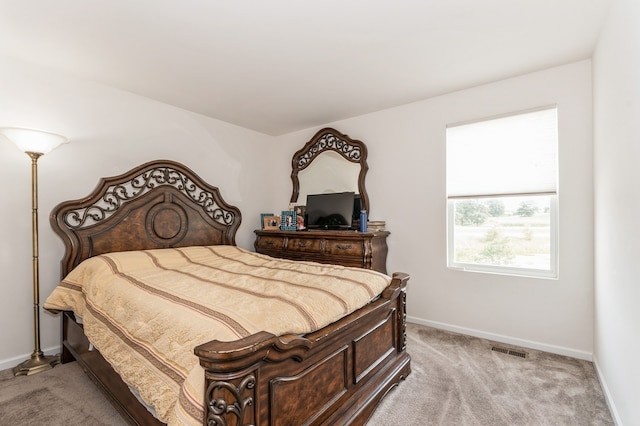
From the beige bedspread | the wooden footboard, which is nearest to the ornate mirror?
the beige bedspread

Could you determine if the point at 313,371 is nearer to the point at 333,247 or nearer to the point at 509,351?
the point at 333,247

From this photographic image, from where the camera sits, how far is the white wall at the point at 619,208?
144cm

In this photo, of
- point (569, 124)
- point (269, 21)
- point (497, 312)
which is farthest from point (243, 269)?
point (569, 124)

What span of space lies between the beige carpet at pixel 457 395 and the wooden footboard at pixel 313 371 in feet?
0.57

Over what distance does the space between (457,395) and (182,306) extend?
1.82 meters

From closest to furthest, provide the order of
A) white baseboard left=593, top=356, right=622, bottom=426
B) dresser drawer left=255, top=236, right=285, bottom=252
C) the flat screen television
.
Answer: white baseboard left=593, top=356, right=622, bottom=426
the flat screen television
dresser drawer left=255, top=236, right=285, bottom=252

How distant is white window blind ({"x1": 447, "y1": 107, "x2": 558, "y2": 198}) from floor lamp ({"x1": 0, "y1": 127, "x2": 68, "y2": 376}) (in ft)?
11.7

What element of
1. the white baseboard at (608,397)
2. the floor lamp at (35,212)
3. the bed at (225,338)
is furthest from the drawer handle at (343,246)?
the floor lamp at (35,212)

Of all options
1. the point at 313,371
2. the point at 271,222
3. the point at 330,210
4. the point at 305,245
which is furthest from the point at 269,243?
the point at 313,371

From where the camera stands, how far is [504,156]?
9.30 feet

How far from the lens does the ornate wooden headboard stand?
2605mm

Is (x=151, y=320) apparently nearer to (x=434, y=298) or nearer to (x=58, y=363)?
(x=58, y=363)

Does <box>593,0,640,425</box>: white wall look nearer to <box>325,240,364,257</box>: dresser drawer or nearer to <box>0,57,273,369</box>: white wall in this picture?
<box>325,240,364,257</box>: dresser drawer

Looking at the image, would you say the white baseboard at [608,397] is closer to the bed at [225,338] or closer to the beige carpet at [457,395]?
the beige carpet at [457,395]
